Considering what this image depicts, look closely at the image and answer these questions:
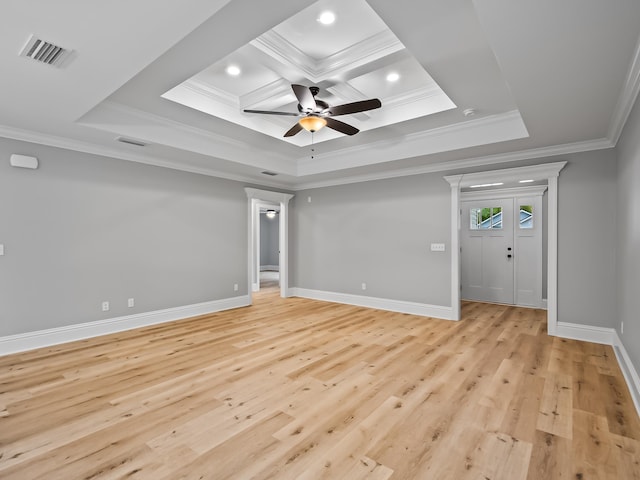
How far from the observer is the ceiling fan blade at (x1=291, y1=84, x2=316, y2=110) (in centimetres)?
294

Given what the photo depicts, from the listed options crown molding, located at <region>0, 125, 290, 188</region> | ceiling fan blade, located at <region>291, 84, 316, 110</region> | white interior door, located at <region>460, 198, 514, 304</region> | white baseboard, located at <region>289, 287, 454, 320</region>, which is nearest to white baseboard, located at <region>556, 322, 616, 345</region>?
white baseboard, located at <region>289, 287, 454, 320</region>

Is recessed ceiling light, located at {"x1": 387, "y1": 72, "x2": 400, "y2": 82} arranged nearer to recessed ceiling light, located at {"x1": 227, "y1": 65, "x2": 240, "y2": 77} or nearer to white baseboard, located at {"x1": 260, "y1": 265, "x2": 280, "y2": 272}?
recessed ceiling light, located at {"x1": 227, "y1": 65, "x2": 240, "y2": 77}

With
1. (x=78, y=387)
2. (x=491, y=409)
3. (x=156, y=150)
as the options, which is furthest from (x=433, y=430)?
(x=156, y=150)

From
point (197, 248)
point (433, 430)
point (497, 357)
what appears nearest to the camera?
point (433, 430)

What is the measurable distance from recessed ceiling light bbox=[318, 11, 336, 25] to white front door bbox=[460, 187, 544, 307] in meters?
5.06

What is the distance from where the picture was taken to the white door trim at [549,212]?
4414 millimetres

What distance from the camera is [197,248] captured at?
5.55 m

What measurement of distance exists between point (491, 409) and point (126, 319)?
465 cm

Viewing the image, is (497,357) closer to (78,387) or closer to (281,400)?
(281,400)

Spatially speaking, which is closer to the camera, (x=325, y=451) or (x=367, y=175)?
(x=325, y=451)

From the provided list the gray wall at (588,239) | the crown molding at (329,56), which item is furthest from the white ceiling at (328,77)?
the gray wall at (588,239)

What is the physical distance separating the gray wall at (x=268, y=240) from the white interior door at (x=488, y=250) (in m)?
8.30

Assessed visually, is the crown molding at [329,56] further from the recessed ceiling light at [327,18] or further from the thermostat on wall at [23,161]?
the thermostat on wall at [23,161]

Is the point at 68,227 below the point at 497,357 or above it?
above
